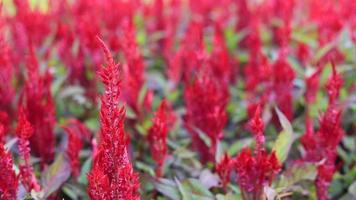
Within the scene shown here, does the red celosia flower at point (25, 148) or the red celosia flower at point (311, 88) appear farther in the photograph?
the red celosia flower at point (311, 88)

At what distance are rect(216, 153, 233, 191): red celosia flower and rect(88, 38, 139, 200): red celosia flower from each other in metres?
0.47

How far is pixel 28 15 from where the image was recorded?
3.07 metres

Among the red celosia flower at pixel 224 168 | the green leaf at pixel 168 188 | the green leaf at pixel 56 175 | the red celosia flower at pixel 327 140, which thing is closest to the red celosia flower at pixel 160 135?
the green leaf at pixel 168 188

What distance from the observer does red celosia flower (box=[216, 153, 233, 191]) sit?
2.05m

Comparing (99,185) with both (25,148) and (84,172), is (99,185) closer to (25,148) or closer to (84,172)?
(25,148)

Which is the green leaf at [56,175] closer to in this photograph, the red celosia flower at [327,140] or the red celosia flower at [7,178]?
the red celosia flower at [7,178]

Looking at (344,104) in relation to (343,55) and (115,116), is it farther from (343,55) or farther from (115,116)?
(115,116)

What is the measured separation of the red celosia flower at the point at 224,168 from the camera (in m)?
2.05

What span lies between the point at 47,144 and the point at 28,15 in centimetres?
95

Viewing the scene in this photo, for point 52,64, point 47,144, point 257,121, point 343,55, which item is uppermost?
point 52,64

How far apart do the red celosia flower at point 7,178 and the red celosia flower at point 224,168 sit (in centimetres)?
69

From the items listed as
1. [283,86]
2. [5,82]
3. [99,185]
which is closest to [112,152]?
[99,185]

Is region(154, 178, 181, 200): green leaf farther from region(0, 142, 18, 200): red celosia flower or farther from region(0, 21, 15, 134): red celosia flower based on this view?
region(0, 21, 15, 134): red celosia flower

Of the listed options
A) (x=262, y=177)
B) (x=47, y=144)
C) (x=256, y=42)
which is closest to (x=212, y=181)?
(x=262, y=177)
